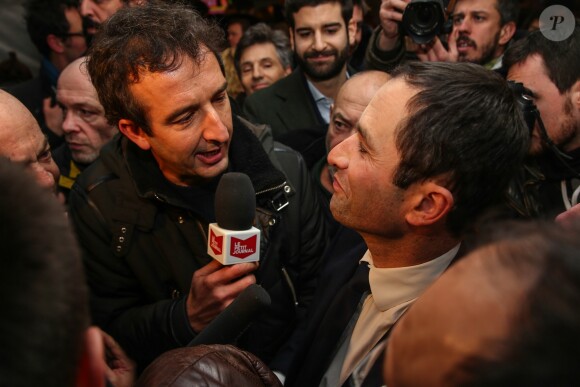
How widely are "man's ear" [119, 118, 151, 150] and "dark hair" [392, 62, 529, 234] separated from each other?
93 cm

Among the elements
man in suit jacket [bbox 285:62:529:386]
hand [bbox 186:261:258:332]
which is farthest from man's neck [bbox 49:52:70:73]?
man in suit jacket [bbox 285:62:529:386]

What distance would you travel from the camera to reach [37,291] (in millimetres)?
753

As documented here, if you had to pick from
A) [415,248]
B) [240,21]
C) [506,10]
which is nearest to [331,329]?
[415,248]

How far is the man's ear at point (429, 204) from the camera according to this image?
62.9 inches

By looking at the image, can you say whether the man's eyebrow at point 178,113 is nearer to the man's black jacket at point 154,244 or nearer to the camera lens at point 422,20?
the man's black jacket at point 154,244

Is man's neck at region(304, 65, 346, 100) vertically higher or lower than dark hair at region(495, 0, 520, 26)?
lower

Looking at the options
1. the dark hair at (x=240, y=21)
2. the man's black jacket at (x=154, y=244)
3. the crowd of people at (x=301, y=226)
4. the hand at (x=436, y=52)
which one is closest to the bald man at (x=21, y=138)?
the crowd of people at (x=301, y=226)

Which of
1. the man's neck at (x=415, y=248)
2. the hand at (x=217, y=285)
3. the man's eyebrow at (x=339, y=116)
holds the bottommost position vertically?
the man's eyebrow at (x=339, y=116)

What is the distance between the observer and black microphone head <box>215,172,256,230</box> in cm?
159

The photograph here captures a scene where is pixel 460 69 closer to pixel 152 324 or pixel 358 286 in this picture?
pixel 358 286

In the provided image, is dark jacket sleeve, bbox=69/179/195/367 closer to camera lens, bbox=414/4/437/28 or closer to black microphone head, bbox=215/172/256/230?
black microphone head, bbox=215/172/256/230

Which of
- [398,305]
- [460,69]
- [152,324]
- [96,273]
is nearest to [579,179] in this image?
[460,69]

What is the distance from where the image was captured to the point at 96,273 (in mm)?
2070

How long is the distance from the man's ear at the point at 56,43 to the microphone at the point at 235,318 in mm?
3243
